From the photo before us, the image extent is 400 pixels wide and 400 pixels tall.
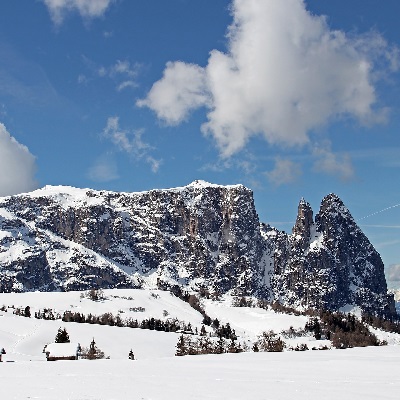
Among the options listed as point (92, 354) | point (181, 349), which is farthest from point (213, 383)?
point (181, 349)

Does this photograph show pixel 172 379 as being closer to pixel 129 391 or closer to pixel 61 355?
pixel 129 391

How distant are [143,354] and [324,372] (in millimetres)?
160674

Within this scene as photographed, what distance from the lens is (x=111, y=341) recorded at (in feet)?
645

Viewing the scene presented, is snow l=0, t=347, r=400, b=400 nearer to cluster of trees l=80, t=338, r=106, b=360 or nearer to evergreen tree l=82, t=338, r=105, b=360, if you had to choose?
evergreen tree l=82, t=338, r=105, b=360

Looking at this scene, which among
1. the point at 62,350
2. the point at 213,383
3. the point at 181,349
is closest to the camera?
the point at 213,383

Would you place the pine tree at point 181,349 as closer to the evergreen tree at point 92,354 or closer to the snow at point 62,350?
the evergreen tree at point 92,354

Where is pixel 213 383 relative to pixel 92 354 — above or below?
below

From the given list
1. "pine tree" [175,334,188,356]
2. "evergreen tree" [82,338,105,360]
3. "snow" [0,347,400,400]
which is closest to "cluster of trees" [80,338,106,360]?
"evergreen tree" [82,338,105,360]

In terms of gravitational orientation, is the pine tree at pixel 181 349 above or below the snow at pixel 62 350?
above

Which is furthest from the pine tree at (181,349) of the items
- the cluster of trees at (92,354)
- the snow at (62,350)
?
the snow at (62,350)

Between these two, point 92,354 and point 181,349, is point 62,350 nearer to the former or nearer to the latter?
point 92,354

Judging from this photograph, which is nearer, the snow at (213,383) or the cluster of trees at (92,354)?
the snow at (213,383)

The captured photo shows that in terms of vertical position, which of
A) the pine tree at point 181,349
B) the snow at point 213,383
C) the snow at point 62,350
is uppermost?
the pine tree at point 181,349

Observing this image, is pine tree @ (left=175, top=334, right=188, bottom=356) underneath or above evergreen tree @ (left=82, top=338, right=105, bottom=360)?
above
